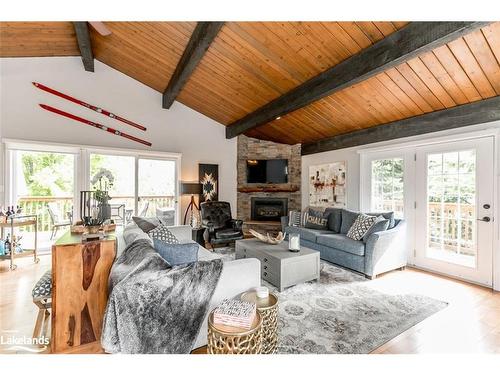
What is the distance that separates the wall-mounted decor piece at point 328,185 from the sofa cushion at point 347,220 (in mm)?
812

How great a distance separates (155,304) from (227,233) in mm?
2985

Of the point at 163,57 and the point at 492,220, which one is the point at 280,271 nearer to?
the point at 492,220

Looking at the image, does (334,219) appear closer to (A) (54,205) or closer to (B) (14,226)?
(B) (14,226)

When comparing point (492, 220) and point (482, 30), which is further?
point (492, 220)

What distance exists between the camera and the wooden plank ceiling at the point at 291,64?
2533mm

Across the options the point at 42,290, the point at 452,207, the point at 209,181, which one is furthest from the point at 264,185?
the point at 42,290

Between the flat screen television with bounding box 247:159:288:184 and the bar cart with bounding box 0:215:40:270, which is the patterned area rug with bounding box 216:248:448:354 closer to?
the flat screen television with bounding box 247:159:288:184

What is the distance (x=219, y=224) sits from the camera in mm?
4918

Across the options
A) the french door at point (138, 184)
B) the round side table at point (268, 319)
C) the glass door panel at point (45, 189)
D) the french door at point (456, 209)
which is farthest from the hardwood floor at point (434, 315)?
the french door at point (138, 184)

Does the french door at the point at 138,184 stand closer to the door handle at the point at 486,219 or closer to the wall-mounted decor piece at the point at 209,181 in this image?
the wall-mounted decor piece at the point at 209,181

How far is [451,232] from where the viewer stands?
3344mm
